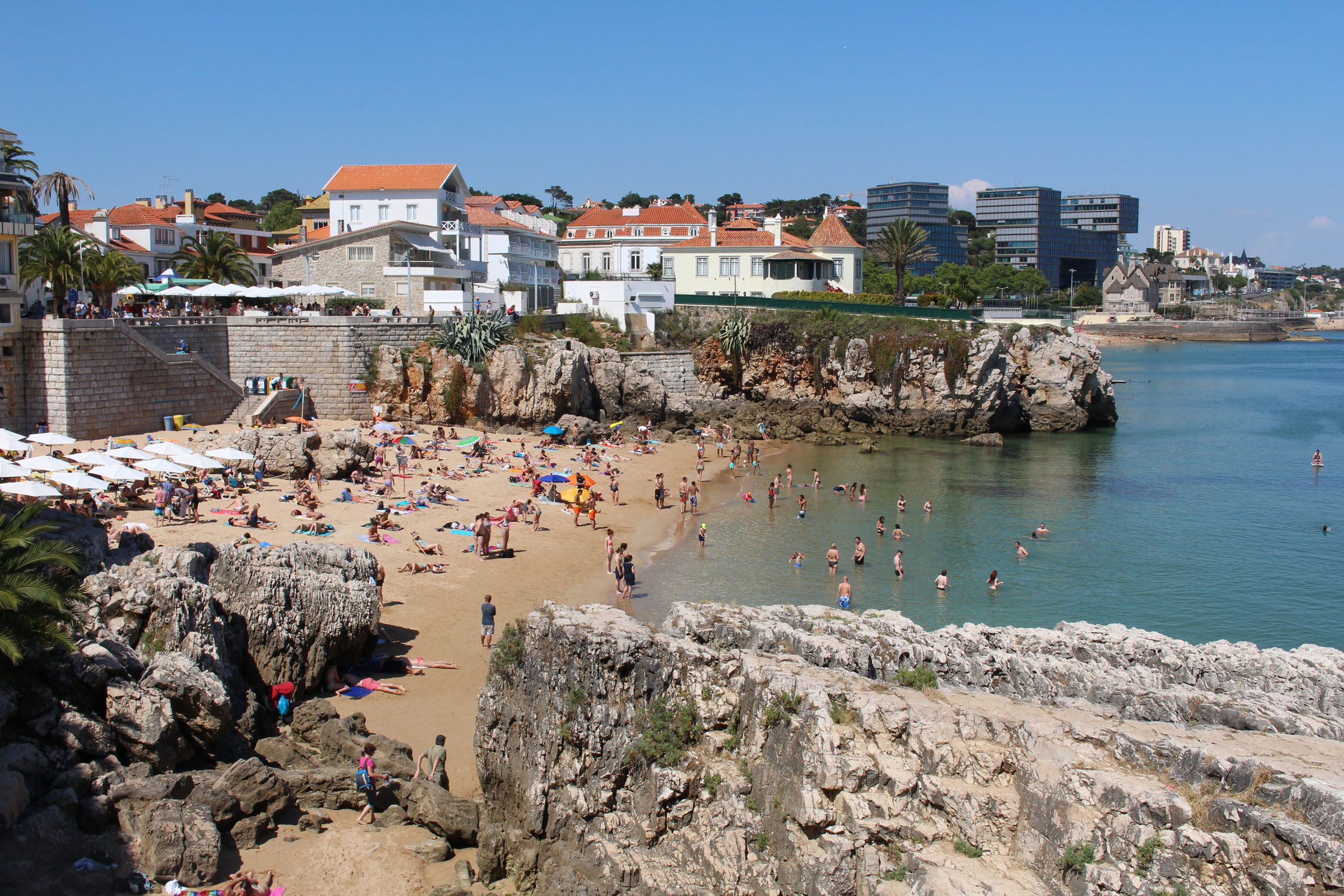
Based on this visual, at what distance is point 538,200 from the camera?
161 meters

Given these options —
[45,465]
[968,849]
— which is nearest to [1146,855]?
[968,849]

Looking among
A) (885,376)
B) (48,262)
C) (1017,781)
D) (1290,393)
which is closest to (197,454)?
(48,262)

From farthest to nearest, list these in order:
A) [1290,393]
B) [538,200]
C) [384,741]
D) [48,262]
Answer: [538,200] → [1290,393] → [48,262] → [384,741]

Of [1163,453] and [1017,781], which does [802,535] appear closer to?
[1017,781]

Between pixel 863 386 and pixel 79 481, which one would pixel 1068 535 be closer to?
pixel 863 386

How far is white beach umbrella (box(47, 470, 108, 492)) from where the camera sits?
22312 millimetres

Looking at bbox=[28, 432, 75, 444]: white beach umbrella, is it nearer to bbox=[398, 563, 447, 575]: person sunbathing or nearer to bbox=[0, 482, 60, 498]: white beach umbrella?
bbox=[0, 482, 60, 498]: white beach umbrella

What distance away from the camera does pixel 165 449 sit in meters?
26.6

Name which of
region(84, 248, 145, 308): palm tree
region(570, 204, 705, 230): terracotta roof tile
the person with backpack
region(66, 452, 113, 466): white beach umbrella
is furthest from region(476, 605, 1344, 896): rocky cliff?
region(570, 204, 705, 230): terracotta roof tile

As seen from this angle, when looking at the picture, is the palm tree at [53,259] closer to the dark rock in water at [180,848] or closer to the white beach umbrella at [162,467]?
the white beach umbrella at [162,467]

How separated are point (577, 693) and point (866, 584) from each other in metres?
14.7

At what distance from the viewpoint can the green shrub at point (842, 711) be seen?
1036 cm

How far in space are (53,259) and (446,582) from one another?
24.4 meters

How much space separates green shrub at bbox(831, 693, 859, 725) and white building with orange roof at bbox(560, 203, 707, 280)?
2249 inches
